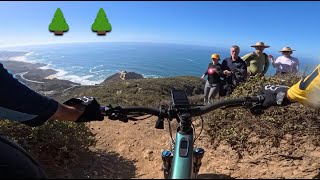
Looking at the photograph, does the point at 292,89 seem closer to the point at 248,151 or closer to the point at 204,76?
the point at 248,151

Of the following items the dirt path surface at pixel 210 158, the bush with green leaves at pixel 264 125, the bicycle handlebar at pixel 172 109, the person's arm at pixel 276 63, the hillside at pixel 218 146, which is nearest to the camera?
the bicycle handlebar at pixel 172 109

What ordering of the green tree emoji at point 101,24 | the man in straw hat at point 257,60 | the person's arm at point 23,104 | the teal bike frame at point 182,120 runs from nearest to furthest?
the teal bike frame at point 182,120, the person's arm at point 23,104, the green tree emoji at point 101,24, the man in straw hat at point 257,60

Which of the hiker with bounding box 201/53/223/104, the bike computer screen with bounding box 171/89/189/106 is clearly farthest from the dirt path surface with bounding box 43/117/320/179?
the hiker with bounding box 201/53/223/104

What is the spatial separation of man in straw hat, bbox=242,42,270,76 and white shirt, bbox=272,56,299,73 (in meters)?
0.40

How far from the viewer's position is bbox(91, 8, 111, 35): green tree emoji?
15.6 ft

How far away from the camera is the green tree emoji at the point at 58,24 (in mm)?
4793

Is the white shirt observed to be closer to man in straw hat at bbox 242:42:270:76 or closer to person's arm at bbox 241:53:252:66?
man in straw hat at bbox 242:42:270:76

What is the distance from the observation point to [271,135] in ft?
21.9

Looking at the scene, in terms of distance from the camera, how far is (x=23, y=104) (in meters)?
2.69

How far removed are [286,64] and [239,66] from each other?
1.67 metres

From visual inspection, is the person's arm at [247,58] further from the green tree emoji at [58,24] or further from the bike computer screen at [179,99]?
the bike computer screen at [179,99]

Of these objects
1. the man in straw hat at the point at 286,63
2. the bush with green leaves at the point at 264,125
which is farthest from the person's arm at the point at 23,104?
the man in straw hat at the point at 286,63

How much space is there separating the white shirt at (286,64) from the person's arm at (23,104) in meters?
9.74

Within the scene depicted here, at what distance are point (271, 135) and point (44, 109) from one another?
16.6ft
